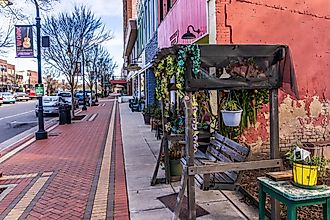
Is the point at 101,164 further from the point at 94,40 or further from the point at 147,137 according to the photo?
the point at 94,40

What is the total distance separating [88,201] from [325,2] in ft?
22.2

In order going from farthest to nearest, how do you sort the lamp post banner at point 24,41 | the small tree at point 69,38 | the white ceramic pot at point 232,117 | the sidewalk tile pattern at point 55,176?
1. the small tree at point 69,38
2. the lamp post banner at point 24,41
3. the white ceramic pot at point 232,117
4. the sidewalk tile pattern at point 55,176

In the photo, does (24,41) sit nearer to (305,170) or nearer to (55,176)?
(55,176)

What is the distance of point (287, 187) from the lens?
3398 millimetres

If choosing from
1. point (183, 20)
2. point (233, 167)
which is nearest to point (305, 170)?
point (233, 167)

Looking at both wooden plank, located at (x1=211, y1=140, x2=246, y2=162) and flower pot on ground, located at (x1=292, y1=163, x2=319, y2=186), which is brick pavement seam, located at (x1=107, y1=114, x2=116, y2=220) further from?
flower pot on ground, located at (x1=292, y1=163, x2=319, y2=186)

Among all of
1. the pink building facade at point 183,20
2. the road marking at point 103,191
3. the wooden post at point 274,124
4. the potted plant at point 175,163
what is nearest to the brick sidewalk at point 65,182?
the road marking at point 103,191

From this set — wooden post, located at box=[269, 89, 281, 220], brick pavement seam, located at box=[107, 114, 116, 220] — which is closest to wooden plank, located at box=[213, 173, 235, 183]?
wooden post, located at box=[269, 89, 281, 220]

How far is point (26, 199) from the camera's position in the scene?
543 cm

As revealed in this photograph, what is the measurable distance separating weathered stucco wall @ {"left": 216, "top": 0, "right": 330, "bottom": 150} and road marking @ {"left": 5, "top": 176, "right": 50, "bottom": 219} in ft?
14.2

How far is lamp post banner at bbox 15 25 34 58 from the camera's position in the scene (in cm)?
1057

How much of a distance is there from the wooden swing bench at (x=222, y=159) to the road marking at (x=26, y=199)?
2.55 metres

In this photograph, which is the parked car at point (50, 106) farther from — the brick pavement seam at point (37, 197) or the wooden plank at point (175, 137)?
the wooden plank at point (175, 137)

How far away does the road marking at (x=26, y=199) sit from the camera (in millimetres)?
4811
